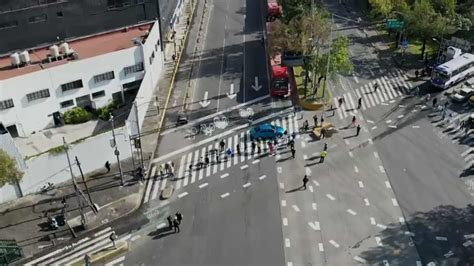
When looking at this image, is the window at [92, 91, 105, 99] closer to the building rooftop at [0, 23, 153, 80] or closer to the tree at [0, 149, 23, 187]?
the building rooftop at [0, 23, 153, 80]

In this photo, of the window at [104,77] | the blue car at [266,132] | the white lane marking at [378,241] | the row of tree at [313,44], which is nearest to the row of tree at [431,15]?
the row of tree at [313,44]

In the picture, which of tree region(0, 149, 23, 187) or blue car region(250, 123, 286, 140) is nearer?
tree region(0, 149, 23, 187)

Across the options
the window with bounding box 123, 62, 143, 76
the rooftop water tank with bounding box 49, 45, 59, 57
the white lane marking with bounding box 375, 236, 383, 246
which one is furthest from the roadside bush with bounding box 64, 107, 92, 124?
the white lane marking with bounding box 375, 236, 383, 246

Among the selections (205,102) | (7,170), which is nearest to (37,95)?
(7,170)

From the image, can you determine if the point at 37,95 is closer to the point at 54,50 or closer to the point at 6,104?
the point at 6,104

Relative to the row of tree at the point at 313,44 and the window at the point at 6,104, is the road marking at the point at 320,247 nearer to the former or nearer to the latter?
the row of tree at the point at 313,44

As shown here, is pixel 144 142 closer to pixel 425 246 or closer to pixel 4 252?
pixel 4 252
